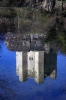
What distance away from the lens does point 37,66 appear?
292 inches

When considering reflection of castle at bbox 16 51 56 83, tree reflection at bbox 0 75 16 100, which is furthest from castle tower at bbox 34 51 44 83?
tree reflection at bbox 0 75 16 100

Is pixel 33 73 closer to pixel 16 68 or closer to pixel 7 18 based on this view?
pixel 16 68

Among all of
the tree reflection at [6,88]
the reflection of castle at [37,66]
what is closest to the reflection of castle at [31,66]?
the reflection of castle at [37,66]

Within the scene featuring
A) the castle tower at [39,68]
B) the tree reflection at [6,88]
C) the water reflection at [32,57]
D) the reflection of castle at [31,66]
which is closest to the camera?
the tree reflection at [6,88]

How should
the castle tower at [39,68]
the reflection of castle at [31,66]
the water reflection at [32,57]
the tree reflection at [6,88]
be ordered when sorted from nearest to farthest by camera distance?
the tree reflection at [6,88] < the castle tower at [39,68] < the reflection of castle at [31,66] < the water reflection at [32,57]

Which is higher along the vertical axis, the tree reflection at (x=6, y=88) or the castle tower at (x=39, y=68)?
the tree reflection at (x=6, y=88)

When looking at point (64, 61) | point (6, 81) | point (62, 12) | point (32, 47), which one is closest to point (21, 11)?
point (62, 12)

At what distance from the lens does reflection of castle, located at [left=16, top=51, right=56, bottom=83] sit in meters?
6.58

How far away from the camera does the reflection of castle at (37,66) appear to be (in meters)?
6.58

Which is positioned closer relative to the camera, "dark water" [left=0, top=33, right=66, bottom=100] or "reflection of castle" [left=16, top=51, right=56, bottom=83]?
"dark water" [left=0, top=33, right=66, bottom=100]

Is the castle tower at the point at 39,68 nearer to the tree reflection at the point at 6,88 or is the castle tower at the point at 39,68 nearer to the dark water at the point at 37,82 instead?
the dark water at the point at 37,82

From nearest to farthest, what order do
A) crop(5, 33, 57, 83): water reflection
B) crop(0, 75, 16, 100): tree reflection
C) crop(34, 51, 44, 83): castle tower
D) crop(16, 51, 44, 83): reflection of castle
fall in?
crop(0, 75, 16, 100): tree reflection < crop(34, 51, 44, 83): castle tower < crop(16, 51, 44, 83): reflection of castle < crop(5, 33, 57, 83): water reflection

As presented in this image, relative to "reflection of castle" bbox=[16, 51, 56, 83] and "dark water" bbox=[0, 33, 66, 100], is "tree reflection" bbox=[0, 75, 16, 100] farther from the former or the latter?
"reflection of castle" bbox=[16, 51, 56, 83]

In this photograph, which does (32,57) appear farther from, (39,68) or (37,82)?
(37,82)
